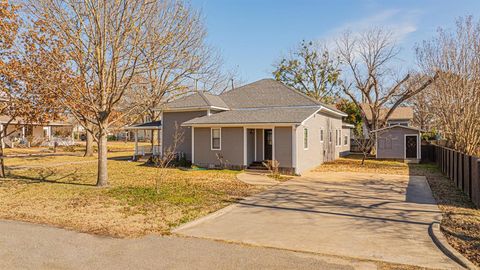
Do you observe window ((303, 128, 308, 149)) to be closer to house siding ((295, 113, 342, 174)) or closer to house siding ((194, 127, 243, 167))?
house siding ((295, 113, 342, 174))

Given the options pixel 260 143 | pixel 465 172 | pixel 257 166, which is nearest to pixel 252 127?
pixel 260 143

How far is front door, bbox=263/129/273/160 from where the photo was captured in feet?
62.4

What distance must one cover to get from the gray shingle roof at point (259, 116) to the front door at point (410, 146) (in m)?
9.25

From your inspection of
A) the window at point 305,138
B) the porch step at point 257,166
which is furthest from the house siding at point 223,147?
the window at point 305,138

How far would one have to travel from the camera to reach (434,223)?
758 centimetres

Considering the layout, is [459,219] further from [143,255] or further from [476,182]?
[143,255]

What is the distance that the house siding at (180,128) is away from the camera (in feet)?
68.2

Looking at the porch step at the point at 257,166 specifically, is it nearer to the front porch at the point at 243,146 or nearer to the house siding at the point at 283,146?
the front porch at the point at 243,146

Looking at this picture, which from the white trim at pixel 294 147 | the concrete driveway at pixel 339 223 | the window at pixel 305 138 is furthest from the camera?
the window at pixel 305 138

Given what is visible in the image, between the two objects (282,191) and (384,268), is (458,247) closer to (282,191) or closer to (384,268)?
(384,268)

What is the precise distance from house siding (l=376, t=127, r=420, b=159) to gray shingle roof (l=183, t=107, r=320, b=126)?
329 inches

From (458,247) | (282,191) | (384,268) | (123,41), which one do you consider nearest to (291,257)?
(384,268)

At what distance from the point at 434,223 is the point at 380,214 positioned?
1.31m

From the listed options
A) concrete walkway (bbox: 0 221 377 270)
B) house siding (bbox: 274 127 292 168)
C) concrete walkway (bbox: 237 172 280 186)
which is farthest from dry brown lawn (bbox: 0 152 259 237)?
house siding (bbox: 274 127 292 168)
